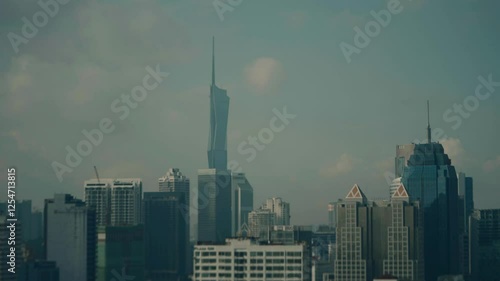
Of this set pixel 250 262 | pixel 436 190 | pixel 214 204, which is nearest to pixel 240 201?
Answer: pixel 214 204

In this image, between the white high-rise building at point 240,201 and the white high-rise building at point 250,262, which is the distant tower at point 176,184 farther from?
the white high-rise building at point 250,262

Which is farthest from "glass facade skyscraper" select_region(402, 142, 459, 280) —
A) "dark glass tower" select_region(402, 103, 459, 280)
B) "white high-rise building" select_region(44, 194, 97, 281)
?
"white high-rise building" select_region(44, 194, 97, 281)

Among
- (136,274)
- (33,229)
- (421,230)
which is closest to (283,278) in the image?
(33,229)

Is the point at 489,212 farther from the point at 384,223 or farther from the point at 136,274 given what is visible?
the point at 136,274

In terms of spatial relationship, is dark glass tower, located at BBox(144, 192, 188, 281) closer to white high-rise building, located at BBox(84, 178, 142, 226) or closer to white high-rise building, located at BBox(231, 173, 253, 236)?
white high-rise building, located at BBox(84, 178, 142, 226)

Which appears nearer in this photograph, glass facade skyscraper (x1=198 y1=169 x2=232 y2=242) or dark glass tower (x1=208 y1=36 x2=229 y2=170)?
glass facade skyscraper (x1=198 y1=169 x2=232 y2=242)

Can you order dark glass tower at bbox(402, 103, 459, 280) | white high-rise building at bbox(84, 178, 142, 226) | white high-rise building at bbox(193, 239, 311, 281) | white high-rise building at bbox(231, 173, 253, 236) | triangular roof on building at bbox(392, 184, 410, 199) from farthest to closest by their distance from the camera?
white high-rise building at bbox(231, 173, 253, 236) → dark glass tower at bbox(402, 103, 459, 280) → white high-rise building at bbox(84, 178, 142, 226) → triangular roof on building at bbox(392, 184, 410, 199) → white high-rise building at bbox(193, 239, 311, 281)
